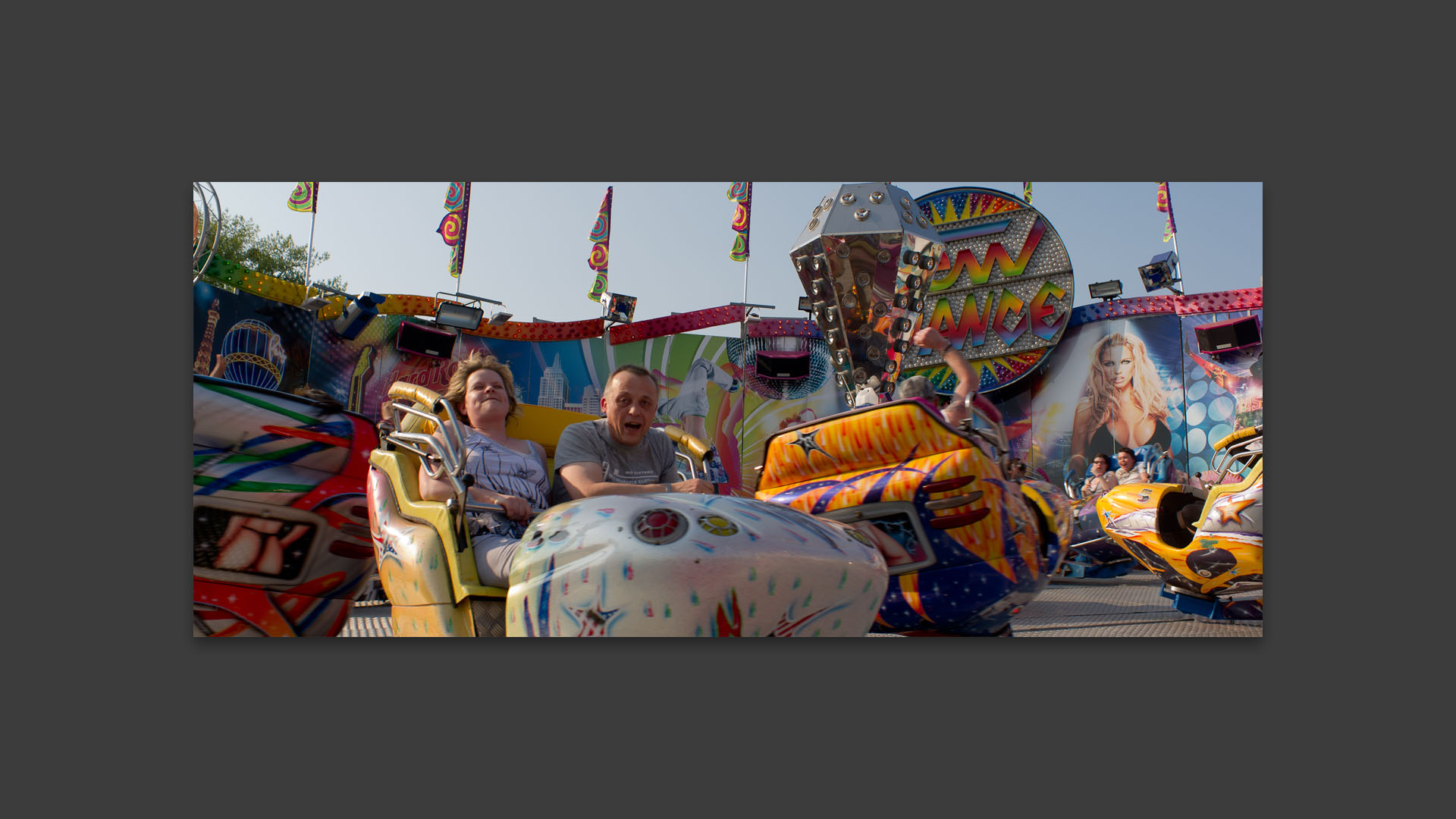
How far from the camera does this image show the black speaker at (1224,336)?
8.83 metres

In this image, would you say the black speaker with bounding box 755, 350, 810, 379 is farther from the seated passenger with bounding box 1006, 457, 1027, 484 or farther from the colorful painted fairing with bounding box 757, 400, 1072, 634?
the colorful painted fairing with bounding box 757, 400, 1072, 634

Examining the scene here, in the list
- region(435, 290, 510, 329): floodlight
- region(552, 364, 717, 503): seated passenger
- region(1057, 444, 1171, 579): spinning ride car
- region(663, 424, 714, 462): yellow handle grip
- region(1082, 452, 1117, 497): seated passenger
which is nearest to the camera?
region(552, 364, 717, 503): seated passenger

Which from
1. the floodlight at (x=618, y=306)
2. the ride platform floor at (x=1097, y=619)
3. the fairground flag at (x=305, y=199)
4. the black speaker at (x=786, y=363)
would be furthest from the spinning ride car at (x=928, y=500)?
the black speaker at (x=786, y=363)

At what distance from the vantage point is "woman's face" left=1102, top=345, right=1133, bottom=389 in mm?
10930

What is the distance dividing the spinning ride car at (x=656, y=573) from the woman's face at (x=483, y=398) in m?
0.37

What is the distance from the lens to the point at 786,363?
9.15 metres

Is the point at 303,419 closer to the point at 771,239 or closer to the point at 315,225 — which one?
the point at 315,225

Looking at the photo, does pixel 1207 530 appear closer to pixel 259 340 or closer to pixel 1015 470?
pixel 1015 470

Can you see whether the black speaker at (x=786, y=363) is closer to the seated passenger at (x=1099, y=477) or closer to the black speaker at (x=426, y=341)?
the seated passenger at (x=1099, y=477)

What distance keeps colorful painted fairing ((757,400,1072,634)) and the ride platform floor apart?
22 cm

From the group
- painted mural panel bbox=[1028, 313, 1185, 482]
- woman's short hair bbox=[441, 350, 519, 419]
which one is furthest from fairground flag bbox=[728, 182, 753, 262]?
painted mural panel bbox=[1028, 313, 1185, 482]

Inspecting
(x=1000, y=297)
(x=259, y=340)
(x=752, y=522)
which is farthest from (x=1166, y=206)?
(x=259, y=340)

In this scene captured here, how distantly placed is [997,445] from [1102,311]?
784 cm

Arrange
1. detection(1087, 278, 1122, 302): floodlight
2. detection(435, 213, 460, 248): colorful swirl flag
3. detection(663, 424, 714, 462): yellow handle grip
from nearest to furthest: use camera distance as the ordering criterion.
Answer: detection(663, 424, 714, 462): yellow handle grip
detection(435, 213, 460, 248): colorful swirl flag
detection(1087, 278, 1122, 302): floodlight
